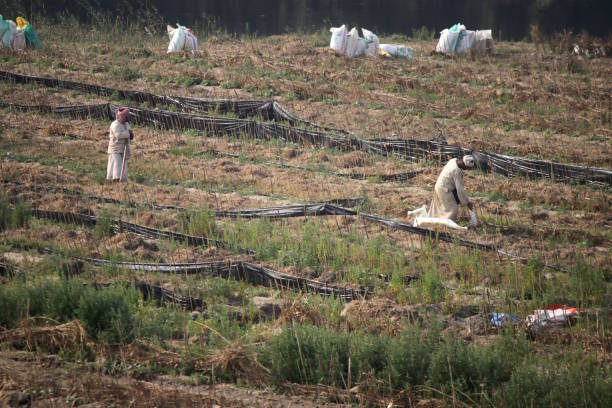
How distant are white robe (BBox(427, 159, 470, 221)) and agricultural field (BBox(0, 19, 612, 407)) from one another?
28 centimetres

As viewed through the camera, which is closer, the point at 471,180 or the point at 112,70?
the point at 471,180

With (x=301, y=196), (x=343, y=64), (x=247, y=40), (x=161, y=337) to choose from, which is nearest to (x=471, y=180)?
(x=301, y=196)

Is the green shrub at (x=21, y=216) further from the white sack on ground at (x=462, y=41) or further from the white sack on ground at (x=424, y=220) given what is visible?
the white sack on ground at (x=462, y=41)

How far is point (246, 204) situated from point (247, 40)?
1275 cm

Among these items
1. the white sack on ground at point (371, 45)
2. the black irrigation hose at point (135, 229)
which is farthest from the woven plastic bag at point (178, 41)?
the black irrigation hose at point (135, 229)

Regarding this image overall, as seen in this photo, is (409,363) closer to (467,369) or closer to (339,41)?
(467,369)

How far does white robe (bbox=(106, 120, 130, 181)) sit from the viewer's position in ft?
34.7

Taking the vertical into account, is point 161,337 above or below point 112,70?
below

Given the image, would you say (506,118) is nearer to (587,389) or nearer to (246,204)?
(246,204)

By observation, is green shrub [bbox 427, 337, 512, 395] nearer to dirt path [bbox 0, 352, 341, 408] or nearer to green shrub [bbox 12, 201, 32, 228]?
dirt path [bbox 0, 352, 341, 408]

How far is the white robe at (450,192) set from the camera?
361 inches

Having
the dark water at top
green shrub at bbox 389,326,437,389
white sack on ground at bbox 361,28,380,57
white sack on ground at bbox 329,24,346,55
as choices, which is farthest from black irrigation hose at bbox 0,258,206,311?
the dark water at top

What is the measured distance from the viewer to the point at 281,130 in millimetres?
13094

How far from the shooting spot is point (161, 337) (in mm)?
6297
